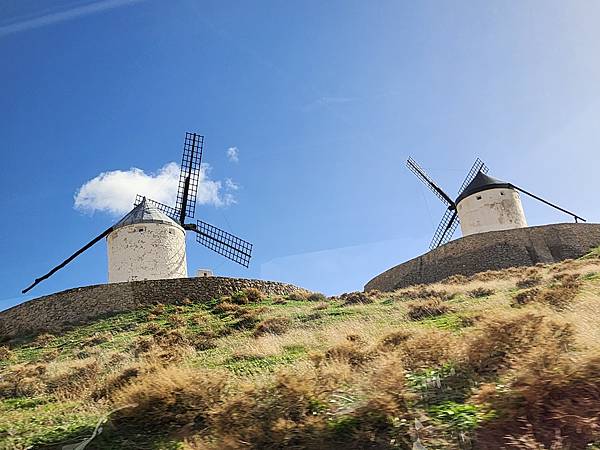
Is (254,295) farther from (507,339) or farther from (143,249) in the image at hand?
(507,339)

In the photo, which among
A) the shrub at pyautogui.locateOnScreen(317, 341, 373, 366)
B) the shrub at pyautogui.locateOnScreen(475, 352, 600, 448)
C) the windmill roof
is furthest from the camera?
the windmill roof

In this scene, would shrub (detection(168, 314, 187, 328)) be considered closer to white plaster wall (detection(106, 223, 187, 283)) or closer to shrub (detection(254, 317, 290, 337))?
shrub (detection(254, 317, 290, 337))

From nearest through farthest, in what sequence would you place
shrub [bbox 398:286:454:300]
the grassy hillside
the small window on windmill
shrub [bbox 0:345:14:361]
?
1. the grassy hillside
2. shrub [bbox 398:286:454:300]
3. shrub [bbox 0:345:14:361]
4. the small window on windmill

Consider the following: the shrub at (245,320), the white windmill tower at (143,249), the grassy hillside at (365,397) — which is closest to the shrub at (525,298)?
the grassy hillside at (365,397)

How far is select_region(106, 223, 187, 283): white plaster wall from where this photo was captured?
26.5m

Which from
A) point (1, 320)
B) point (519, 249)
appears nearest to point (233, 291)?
point (1, 320)

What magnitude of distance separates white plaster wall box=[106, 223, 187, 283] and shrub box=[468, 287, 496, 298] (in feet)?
54.5

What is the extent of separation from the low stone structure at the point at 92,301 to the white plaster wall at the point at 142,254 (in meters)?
2.76

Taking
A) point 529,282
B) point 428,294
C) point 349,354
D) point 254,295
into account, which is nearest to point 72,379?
point 349,354

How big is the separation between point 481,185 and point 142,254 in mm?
21937

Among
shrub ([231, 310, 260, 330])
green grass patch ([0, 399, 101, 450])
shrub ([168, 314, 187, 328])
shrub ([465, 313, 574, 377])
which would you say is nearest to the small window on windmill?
shrub ([168, 314, 187, 328])

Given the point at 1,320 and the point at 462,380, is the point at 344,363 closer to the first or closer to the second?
the point at 462,380

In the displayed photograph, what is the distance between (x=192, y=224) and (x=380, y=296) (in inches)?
594

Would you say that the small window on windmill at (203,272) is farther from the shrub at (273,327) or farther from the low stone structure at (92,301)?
the shrub at (273,327)
